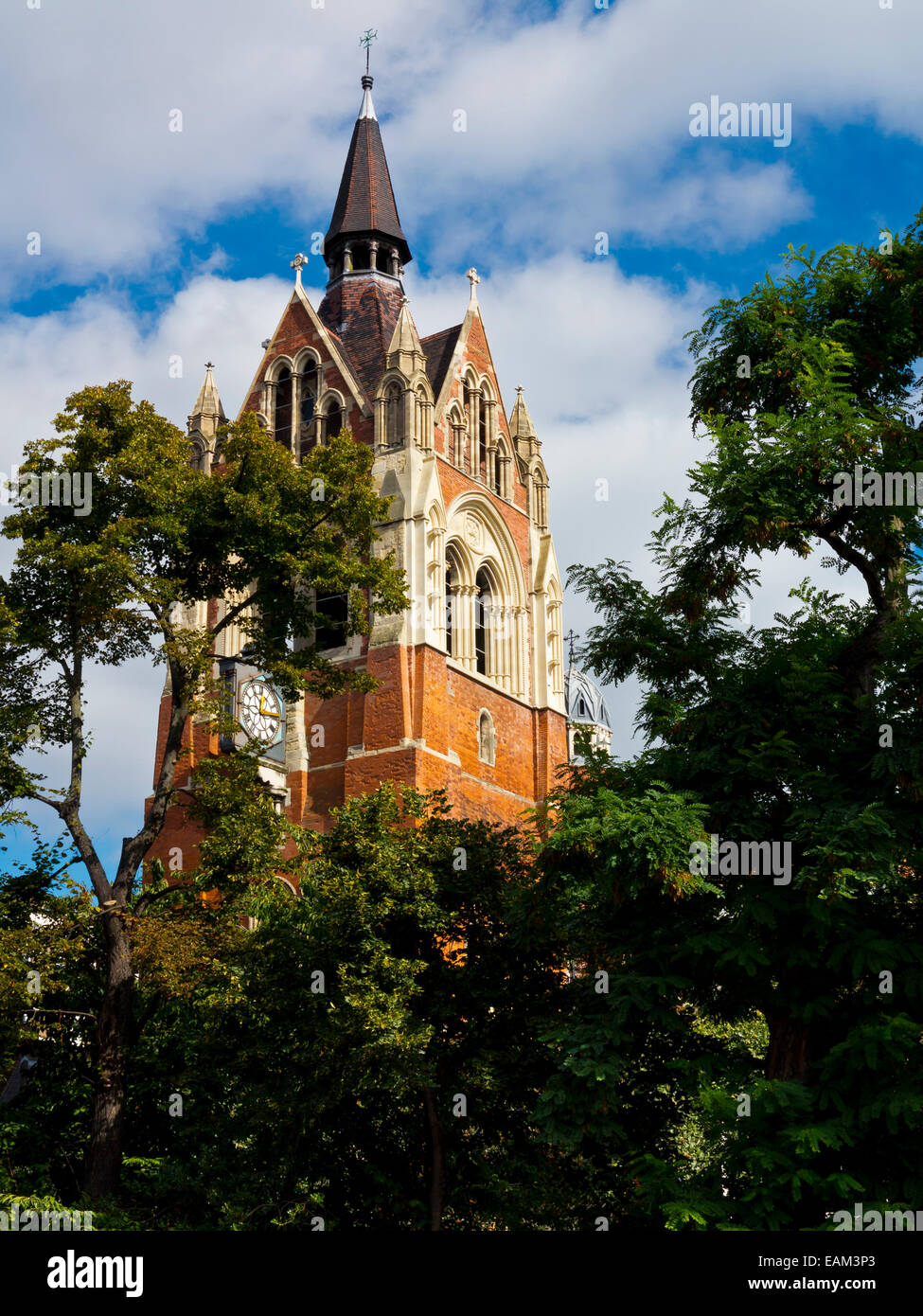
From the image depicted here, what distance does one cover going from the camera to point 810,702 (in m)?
15.4

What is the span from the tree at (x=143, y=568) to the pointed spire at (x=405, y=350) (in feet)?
56.0

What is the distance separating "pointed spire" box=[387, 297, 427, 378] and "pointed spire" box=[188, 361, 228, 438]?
5.83 m

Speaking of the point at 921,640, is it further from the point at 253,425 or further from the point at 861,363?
the point at 253,425

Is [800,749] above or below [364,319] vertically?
below

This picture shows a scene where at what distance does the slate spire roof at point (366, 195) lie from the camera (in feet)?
155

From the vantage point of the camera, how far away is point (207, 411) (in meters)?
43.2

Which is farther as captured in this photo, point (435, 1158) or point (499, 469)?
point (499, 469)

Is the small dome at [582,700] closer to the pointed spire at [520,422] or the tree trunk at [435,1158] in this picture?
the pointed spire at [520,422]

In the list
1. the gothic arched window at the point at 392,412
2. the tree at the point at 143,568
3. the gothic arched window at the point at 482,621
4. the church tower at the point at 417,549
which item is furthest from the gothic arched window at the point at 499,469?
the tree at the point at 143,568

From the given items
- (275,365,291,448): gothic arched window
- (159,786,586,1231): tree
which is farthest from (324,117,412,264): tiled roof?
(159,786,586,1231): tree

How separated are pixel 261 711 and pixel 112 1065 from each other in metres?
18.5

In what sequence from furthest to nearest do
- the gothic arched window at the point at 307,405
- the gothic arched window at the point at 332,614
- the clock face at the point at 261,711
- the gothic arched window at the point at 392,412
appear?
the gothic arched window at the point at 307,405
the gothic arched window at the point at 392,412
the gothic arched window at the point at 332,614
the clock face at the point at 261,711

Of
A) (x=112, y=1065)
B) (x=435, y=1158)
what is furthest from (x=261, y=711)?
(x=435, y=1158)

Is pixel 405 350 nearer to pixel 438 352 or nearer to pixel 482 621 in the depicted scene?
pixel 438 352
